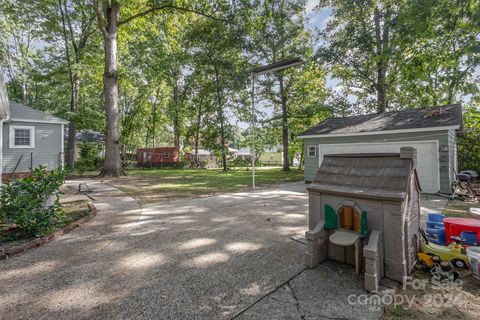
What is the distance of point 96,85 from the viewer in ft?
73.9

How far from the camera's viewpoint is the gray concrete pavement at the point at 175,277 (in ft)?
7.18

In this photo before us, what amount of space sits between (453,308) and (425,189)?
8.55 m

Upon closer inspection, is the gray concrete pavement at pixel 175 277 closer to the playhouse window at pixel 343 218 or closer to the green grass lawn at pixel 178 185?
the playhouse window at pixel 343 218

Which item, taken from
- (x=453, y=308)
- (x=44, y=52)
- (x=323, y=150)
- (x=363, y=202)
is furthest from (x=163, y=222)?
(x=44, y=52)

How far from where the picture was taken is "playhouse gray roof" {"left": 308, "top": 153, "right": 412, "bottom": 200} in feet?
8.81

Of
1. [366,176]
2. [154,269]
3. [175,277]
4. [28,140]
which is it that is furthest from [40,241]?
[28,140]

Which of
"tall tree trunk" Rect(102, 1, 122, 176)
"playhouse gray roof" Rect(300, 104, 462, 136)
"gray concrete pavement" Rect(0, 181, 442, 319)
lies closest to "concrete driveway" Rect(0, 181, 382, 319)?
"gray concrete pavement" Rect(0, 181, 442, 319)

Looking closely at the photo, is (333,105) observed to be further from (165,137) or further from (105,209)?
(165,137)

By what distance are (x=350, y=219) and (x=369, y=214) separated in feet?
0.87

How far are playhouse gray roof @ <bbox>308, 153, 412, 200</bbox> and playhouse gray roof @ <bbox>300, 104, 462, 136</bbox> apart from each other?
7.26 metres

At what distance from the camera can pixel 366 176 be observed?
297 cm

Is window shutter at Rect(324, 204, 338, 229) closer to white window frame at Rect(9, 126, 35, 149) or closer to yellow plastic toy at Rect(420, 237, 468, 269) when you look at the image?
yellow plastic toy at Rect(420, 237, 468, 269)

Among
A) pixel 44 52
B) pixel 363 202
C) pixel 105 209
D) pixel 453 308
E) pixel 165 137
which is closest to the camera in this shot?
pixel 453 308

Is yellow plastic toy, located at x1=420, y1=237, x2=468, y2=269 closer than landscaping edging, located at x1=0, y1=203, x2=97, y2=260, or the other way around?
yellow plastic toy, located at x1=420, y1=237, x2=468, y2=269
